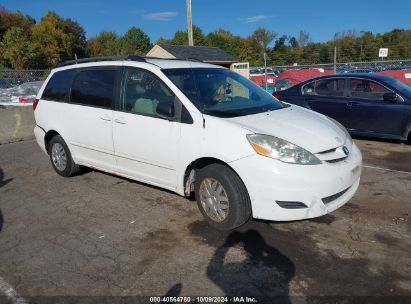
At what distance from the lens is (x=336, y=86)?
8.45 m

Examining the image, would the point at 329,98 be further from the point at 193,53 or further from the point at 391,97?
the point at 193,53

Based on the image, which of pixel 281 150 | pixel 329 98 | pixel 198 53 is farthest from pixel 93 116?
pixel 198 53

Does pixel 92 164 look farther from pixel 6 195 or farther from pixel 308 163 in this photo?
pixel 308 163

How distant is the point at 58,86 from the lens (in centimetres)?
595

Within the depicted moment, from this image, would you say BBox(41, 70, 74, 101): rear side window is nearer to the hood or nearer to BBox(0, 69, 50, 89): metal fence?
the hood

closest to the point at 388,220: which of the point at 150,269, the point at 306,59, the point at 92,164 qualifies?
the point at 150,269

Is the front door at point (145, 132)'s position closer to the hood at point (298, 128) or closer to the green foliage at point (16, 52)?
the hood at point (298, 128)

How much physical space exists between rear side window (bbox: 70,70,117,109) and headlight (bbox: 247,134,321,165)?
2197 millimetres

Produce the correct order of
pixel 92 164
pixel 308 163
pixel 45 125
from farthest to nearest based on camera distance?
pixel 45 125
pixel 92 164
pixel 308 163

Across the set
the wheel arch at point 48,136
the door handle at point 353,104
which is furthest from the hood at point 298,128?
the door handle at point 353,104

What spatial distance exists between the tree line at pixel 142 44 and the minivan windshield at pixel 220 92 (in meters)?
26.5

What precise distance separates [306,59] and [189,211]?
35.3 m

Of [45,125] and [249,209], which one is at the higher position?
[45,125]

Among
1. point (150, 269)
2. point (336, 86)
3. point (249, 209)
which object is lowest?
point (150, 269)
